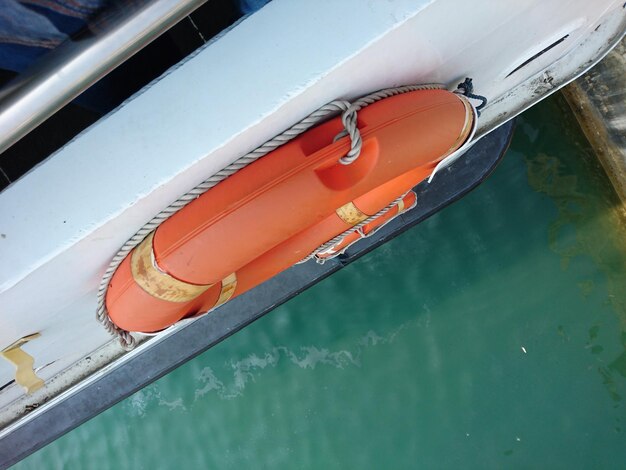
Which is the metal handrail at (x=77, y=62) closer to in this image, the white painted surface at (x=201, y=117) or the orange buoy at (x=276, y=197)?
the white painted surface at (x=201, y=117)

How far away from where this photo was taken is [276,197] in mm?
888

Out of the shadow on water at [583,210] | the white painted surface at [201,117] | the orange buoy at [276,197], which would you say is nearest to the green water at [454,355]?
the shadow on water at [583,210]

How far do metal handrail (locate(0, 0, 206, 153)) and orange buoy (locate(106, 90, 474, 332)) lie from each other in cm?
38

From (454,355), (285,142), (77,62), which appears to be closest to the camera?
(77,62)

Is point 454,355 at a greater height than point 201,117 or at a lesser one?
lesser

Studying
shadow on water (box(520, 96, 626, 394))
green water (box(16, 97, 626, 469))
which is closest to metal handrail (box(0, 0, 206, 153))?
green water (box(16, 97, 626, 469))

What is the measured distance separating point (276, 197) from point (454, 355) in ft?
4.22

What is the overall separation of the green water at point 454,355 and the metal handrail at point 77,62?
1.52m

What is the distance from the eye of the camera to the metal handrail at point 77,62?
0.52 metres

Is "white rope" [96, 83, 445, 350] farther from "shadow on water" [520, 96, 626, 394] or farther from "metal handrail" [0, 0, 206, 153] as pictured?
"shadow on water" [520, 96, 626, 394]

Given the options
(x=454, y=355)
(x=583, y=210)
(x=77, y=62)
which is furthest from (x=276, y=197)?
(x=583, y=210)

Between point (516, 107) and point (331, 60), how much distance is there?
105 centimetres

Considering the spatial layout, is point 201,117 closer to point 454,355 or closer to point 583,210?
point 454,355

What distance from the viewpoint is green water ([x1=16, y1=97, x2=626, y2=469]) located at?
5.97ft
